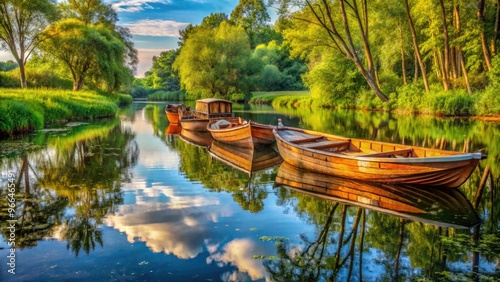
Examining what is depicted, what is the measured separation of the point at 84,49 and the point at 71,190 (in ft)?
103

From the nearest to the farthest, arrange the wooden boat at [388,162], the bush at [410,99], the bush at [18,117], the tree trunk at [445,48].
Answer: the wooden boat at [388,162] < the bush at [18,117] < the tree trunk at [445,48] < the bush at [410,99]

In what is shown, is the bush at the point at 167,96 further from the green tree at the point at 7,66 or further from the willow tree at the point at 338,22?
the willow tree at the point at 338,22

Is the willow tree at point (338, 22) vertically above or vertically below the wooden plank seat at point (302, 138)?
above

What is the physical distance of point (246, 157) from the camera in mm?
14180

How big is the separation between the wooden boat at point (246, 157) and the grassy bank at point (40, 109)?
→ 8940 mm

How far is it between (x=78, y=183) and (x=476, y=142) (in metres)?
14.2

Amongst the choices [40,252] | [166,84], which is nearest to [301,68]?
[166,84]

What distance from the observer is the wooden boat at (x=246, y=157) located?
12547 mm

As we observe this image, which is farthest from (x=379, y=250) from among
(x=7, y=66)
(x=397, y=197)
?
(x=7, y=66)

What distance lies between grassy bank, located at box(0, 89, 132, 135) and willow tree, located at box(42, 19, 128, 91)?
17.5 ft

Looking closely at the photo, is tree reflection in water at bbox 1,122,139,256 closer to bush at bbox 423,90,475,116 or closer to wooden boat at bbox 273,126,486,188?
wooden boat at bbox 273,126,486,188

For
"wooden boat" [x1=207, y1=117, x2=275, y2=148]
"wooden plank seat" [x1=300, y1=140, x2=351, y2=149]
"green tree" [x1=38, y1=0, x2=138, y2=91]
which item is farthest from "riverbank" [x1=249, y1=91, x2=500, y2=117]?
"green tree" [x1=38, y1=0, x2=138, y2=91]

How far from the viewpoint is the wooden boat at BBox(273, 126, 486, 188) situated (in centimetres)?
849

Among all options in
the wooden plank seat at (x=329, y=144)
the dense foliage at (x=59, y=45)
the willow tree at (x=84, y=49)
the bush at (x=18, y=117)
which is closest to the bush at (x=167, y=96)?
the dense foliage at (x=59, y=45)
